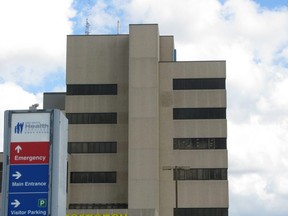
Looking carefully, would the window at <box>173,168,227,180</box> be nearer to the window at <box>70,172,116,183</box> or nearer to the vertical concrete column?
the vertical concrete column

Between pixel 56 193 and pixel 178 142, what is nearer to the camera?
pixel 56 193

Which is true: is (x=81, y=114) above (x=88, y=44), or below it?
below

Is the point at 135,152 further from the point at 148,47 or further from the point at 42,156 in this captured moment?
the point at 42,156

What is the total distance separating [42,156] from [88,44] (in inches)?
2500

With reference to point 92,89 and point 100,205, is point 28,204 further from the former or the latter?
point 92,89

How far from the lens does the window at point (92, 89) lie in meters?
92.3

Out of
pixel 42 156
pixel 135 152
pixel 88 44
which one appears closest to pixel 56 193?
pixel 42 156

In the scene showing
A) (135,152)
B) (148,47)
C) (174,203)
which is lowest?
(174,203)

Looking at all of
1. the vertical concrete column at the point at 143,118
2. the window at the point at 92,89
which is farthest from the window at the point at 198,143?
the window at the point at 92,89

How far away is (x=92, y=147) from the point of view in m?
91.2

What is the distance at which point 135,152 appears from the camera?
289 ft

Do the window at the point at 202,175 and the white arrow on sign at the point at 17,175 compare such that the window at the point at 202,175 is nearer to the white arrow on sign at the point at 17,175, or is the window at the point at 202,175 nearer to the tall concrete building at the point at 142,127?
the tall concrete building at the point at 142,127

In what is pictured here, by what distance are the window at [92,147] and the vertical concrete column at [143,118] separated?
371 cm

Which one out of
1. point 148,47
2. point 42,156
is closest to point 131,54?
point 148,47
